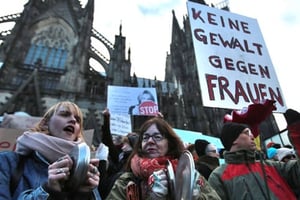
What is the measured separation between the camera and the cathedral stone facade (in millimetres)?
15352

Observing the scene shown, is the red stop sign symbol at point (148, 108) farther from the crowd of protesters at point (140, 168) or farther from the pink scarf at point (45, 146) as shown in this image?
the pink scarf at point (45, 146)

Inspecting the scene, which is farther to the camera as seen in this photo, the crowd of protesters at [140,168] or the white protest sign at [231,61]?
the white protest sign at [231,61]

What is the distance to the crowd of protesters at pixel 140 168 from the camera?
878mm

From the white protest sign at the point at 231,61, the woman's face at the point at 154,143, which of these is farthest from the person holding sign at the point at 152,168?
the white protest sign at the point at 231,61

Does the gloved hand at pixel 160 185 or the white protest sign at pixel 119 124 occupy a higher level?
the white protest sign at pixel 119 124

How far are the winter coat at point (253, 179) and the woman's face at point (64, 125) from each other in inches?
43.3

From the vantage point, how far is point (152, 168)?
133 cm

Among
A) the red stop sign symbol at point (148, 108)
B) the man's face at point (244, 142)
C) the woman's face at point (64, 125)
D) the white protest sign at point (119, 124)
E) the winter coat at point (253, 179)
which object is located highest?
the red stop sign symbol at point (148, 108)

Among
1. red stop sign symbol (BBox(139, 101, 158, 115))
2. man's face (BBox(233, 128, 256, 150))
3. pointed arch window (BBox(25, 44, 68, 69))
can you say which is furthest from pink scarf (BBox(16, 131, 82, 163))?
pointed arch window (BBox(25, 44, 68, 69))

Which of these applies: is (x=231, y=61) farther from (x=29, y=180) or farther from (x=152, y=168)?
(x=29, y=180)

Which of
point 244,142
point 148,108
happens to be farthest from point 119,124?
point 244,142

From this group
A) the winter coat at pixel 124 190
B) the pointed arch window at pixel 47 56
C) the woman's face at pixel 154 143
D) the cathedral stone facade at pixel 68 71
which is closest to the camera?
the winter coat at pixel 124 190

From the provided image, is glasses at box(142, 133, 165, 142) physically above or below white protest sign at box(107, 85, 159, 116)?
below

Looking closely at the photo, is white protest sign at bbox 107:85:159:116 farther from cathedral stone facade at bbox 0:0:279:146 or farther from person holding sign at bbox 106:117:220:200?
cathedral stone facade at bbox 0:0:279:146
